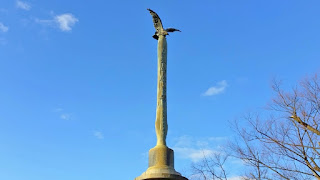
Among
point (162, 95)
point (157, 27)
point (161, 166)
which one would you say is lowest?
point (161, 166)

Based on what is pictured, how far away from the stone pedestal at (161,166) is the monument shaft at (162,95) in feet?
0.73

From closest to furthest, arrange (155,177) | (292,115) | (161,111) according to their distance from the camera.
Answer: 1. (155,177)
2. (161,111)
3. (292,115)

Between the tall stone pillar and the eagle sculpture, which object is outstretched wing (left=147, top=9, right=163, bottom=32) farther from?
the tall stone pillar

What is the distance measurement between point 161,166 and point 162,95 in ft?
5.16

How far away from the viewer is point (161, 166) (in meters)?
6.17

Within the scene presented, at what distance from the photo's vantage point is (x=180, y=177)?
6.00m

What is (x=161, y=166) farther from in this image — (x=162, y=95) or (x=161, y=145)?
(x=162, y=95)

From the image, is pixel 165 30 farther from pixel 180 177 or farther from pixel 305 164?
pixel 305 164

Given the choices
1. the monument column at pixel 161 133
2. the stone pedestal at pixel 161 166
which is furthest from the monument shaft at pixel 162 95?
the stone pedestal at pixel 161 166

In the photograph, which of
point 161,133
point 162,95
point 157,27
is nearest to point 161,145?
point 161,133

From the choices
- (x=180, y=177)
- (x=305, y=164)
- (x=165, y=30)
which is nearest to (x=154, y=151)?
Result: (x=180, y=177)

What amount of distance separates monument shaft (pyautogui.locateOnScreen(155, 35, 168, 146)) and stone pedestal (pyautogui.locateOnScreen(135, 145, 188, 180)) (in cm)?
22

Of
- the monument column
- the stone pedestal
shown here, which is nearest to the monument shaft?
the monument column

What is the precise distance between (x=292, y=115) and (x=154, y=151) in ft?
28.8
